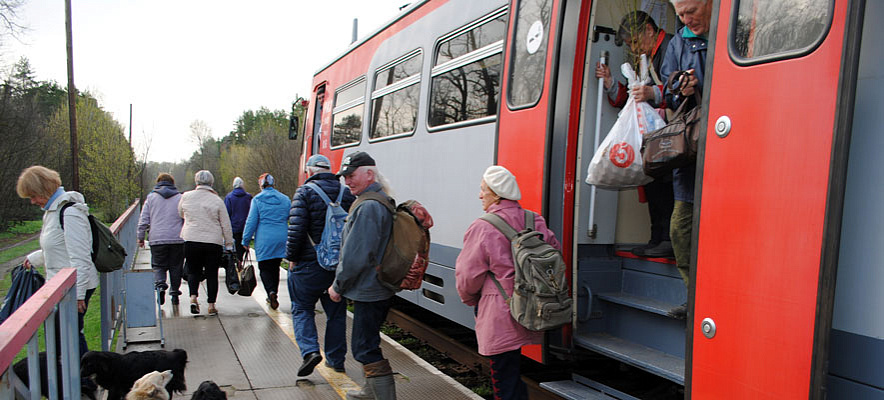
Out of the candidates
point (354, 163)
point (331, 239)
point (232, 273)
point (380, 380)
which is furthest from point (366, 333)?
point (232, 273)

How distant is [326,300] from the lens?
15.9 ft

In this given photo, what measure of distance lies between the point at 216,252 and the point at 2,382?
5.54 m

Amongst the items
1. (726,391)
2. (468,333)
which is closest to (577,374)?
(726,391)

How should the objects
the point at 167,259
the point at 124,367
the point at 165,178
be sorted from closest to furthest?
1. the point at 124,367
2. the point at 167,259
3. the point at 165,178

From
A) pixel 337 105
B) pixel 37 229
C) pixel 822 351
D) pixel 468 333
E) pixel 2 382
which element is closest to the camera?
pixel 2 382

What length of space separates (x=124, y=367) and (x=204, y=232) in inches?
125

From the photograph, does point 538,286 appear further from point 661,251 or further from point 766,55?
point 766,55

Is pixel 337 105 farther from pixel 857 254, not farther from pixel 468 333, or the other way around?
pixel 857 254

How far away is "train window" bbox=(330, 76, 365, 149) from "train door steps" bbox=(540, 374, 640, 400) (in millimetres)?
4716

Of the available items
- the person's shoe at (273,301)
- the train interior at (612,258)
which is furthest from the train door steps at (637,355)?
the person's shoe at (273,301)

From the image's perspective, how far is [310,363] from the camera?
465 centimetres

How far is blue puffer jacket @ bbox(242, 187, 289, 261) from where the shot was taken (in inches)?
256

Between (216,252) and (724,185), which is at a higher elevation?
(724,185)

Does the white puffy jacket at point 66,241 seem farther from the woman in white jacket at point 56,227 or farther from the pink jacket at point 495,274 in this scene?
the pink jacket at point 495,274
